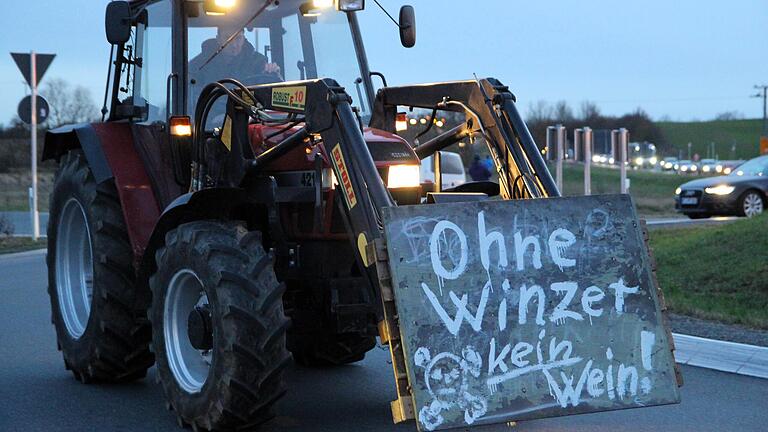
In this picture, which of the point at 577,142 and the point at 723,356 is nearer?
the point at 723,356

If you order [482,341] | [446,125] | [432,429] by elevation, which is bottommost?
[432,429]

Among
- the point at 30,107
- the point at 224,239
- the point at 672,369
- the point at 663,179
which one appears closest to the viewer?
the point at 672,369

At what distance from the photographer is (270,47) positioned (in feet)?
28.6

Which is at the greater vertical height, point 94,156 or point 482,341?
point 94,156

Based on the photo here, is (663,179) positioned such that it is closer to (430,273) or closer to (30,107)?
(30,107)

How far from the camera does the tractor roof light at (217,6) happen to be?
849 centimetres

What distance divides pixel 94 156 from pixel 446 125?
2572 millimetres

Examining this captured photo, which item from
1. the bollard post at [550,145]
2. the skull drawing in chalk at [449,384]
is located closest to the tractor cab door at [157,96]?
the skull drawing in chalk at [449,384]

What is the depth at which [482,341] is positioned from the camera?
6203mm

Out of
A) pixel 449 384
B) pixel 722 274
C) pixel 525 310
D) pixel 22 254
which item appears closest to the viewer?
pixel 449 384

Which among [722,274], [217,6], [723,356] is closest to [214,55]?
[217,6]

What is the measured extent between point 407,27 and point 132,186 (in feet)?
7.20

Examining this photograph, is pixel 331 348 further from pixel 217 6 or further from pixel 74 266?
pixel 217 6

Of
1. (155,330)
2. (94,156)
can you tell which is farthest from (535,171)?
(94,156)
